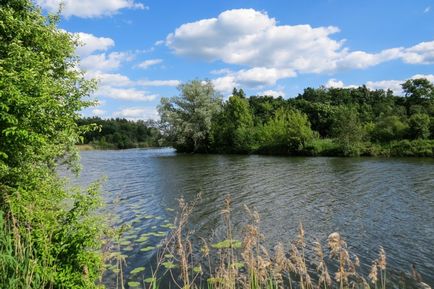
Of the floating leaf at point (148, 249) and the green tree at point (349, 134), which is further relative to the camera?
the green tree at point (349, 134)

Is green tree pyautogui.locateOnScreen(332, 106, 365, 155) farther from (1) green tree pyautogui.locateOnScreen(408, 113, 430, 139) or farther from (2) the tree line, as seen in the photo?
(1) green tree pyautogui.locateOnScreen(408, 113, 430, 139)

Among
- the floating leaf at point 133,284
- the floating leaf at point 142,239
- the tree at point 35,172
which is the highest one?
the tree at point 35,172

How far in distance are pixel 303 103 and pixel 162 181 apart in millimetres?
55871

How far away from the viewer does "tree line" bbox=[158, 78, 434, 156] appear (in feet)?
157

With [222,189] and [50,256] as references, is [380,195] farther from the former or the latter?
[50,256]

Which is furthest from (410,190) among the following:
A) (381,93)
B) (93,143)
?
(93,143)

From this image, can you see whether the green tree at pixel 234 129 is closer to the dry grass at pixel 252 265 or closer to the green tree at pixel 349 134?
the green tree at pixel 349 134

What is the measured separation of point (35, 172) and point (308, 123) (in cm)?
5267

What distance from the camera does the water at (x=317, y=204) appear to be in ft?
40.6

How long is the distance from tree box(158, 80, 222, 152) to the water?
35.7m

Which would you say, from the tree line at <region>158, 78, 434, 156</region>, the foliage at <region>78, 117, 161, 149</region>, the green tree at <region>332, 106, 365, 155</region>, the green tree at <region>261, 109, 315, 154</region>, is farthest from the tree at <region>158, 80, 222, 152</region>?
the foliage at <region>78, 117, 161, 149</region>

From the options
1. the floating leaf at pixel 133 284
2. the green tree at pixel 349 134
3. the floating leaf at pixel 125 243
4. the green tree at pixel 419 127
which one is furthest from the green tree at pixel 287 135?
the floating leaf at pixel 133 284

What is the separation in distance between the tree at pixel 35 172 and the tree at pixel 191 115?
52456 millimetres

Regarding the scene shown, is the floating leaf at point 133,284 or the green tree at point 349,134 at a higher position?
the green tree at point 349,134
